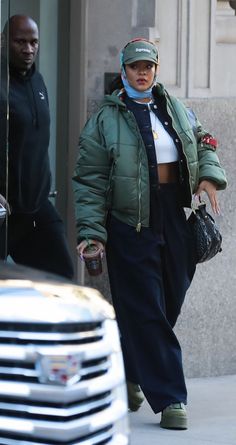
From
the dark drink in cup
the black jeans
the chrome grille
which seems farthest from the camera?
the black jeans

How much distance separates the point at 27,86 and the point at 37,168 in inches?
18.2

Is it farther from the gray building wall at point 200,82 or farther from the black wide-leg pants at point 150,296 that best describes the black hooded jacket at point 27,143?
the gray building wall at point 200,82

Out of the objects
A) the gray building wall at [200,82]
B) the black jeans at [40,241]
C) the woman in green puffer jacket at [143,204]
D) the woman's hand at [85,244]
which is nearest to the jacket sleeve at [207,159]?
the woman in green puffer jacket at [143,204]

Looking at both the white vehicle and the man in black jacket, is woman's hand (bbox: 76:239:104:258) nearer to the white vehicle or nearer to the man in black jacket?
the man in black jacket

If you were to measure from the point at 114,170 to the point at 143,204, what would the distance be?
233 millimetres

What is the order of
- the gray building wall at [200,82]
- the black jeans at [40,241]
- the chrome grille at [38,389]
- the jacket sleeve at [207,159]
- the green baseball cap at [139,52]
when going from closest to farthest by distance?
1. the chrome grille at [38,389]
2. the green baseball cap at [139,52]
3. the jacket sleeve at [207,159]
4. the black jeans at [40,241]
5. the gray building wall at [200,82]

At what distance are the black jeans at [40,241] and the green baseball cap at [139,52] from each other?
1035 millimetres

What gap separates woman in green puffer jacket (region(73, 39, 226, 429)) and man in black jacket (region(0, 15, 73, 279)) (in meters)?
0.39

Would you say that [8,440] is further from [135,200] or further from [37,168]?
[37,168]

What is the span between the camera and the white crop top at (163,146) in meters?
7.25

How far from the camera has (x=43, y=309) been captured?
13.6 feet

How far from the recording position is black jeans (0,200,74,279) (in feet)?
25.2

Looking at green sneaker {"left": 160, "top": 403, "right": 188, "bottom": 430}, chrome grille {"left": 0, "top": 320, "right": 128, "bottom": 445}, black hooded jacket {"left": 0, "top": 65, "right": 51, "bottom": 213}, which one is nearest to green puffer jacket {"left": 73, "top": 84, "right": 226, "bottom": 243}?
black hooded jacket {"left": 0, "top": 65, "right": 51, "bottom": 213}

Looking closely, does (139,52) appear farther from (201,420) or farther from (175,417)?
(201,420)
